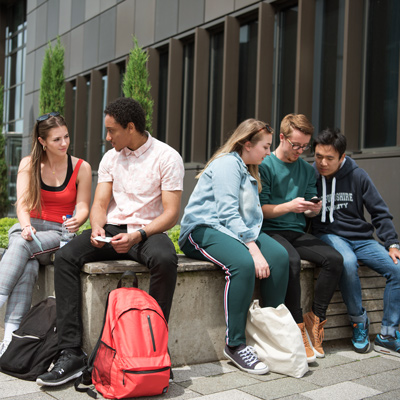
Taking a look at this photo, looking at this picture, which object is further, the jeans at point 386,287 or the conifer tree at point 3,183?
the conifer tree at point 3,183

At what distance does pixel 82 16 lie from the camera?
16.4m

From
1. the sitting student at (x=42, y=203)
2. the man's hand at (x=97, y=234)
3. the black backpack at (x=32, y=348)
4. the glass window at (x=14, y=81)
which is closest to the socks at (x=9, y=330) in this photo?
the sitting student at (x=42, y=203)

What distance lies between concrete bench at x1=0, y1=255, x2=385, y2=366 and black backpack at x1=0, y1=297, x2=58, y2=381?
25cm

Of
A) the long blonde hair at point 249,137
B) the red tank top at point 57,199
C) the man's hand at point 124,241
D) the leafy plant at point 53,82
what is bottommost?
the man's hand at point 124,241

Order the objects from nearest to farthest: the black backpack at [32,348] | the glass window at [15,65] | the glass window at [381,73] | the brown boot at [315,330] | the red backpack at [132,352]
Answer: the red backpack at [132,352], the black backpack at [32,348], the brown boot at [315,330], the glass window at [381,73], the glass window at [15,65]

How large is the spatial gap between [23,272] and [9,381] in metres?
0.91

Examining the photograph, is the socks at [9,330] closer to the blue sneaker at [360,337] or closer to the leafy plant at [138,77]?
the blue sneaker at [360,337]

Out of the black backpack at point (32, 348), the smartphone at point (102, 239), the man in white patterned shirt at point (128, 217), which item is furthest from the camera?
the smartphone at point (102, 239)

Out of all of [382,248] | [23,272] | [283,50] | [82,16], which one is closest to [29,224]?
[23,272]

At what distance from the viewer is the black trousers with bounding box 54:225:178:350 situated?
12.6ft

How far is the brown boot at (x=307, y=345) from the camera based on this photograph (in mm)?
A: 4268

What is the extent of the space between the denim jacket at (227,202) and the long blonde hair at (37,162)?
4.16 ft

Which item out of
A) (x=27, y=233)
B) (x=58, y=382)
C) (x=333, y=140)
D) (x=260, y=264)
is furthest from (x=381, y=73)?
(x=58, y=382)

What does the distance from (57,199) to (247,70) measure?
7.06m
